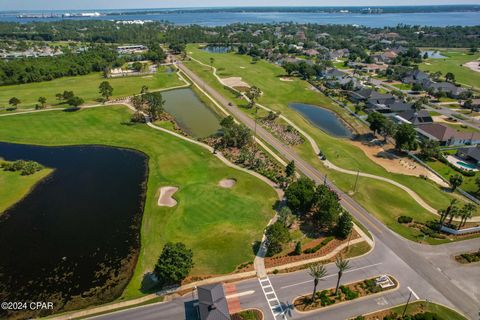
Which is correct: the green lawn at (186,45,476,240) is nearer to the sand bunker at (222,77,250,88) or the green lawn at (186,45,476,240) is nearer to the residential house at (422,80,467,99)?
the sand bunker at (222,77,250,88)

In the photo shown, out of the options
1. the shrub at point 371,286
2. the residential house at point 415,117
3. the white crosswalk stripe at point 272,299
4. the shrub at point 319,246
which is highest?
the residential house at point 415,117

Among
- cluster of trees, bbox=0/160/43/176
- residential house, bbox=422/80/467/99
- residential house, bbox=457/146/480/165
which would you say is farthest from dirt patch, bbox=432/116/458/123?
cluster of trees, bbox=0/160/43/176

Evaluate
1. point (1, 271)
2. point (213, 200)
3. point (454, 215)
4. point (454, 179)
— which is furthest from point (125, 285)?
point (454, 179)

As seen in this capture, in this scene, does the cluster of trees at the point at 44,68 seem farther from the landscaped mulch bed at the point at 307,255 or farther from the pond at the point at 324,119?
the landscaped mulch bed at the point at 307,255

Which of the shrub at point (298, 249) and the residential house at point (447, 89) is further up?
the residential house at point (447, 89)

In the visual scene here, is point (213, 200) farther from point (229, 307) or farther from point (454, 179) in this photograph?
point (454, 179)

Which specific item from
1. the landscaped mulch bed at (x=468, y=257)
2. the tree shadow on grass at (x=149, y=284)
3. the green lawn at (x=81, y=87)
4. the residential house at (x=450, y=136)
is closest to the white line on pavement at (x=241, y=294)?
the tree shadow on grass at (x=149, y=284)
